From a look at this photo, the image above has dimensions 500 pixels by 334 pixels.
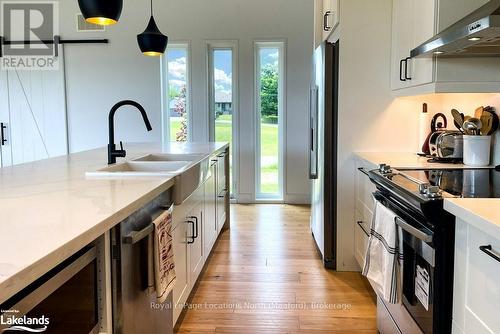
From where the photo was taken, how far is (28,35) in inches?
233

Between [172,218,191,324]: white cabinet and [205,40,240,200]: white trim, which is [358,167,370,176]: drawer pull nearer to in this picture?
[172,218,191,324]: white cabinet

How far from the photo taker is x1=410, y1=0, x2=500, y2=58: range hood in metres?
1.55

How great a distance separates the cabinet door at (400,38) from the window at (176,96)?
3.38 meters

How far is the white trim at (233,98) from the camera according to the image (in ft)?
19.0

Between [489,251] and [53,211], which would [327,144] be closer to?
[489,251]

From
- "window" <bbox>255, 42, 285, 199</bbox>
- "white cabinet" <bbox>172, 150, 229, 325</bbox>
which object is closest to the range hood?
"white cabinet" <bbox>172, 150, 229, 325</bbox>

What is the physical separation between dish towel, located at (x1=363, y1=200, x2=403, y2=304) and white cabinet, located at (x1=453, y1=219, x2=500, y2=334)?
15.3 inches

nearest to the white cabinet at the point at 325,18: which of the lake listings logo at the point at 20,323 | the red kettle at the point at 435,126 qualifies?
the red kettle at the point at 435,126

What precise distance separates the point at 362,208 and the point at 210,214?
1.14 meters

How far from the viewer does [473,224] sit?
127 centimetres

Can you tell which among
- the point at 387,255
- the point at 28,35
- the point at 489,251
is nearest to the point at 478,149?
the point at 387,255

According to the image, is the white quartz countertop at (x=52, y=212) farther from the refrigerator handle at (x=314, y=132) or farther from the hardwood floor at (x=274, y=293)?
the refrigerator handle at (x=314, y=132)

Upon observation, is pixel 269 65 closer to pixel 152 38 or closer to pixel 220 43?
pixel 220 43

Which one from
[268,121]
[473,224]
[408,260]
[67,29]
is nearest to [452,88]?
[408,260]
